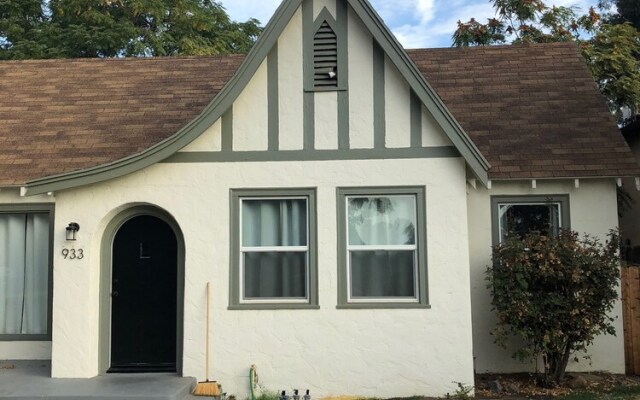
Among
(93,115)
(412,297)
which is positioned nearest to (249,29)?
(93,115)

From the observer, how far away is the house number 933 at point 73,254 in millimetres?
9062

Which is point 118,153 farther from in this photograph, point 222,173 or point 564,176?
point 564,176

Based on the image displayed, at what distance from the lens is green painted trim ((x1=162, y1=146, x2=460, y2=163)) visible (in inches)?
356

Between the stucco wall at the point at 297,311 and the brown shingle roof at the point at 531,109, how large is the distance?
1.95 metres

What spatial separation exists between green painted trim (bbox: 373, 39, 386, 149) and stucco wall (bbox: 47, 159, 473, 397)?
1.31ft

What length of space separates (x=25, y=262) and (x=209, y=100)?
444 centimetres

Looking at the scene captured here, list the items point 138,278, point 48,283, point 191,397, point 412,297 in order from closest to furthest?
point 191,397, point 412,297, point 138,278, point 48,283

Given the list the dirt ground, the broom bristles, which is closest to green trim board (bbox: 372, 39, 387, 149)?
the dirt ground

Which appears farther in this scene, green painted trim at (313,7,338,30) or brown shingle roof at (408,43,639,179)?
brown shingle roof at (408,43,639,179)

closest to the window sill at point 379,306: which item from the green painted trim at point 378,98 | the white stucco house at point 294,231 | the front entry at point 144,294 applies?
the white stucco house at point 294,231

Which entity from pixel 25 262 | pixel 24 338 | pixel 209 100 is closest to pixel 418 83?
pixel 209 100

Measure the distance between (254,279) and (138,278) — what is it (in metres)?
1.89

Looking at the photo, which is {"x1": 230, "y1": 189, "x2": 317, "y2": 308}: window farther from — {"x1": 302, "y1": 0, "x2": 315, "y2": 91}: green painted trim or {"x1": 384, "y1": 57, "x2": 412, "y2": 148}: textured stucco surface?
{"x1": 302, "y1": 0, "x2": 315, "y2": 91}: green painted trim

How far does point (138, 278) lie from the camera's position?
9609 millimetres
